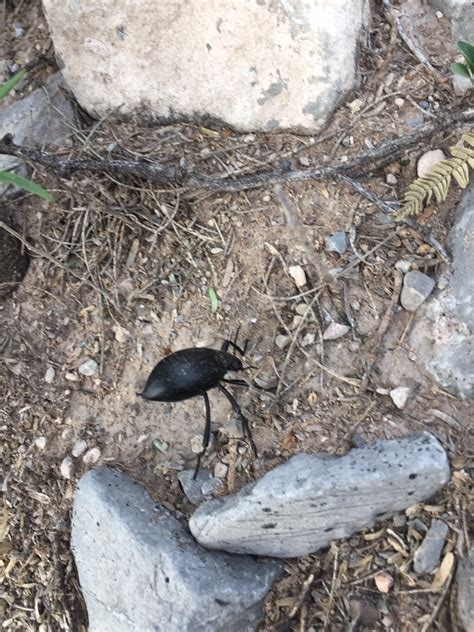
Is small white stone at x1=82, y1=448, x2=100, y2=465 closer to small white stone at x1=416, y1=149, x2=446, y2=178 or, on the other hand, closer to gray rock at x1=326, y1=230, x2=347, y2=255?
gray rock at x1=326, y1=230, x2=347, y2=255

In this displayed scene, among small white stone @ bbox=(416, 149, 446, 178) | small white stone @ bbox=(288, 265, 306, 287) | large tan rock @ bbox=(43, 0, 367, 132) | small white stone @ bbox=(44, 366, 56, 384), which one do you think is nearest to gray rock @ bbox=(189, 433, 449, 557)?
small white stone @ bbox=(288, 265, 306, 287)

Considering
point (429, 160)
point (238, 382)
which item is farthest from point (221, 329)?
point (429, 160)

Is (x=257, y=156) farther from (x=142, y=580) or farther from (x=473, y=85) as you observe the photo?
(x=142, y=580)

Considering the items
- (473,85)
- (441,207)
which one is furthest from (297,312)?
(473,85)

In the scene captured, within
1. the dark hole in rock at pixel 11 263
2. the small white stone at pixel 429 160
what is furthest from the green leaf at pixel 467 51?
the dark hole in rock at pixel 11 263

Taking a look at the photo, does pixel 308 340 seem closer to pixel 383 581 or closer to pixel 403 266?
pixel 403 266

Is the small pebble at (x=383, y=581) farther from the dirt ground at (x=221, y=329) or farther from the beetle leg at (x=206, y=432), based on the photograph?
the beetle leg at (x=206, y=432)
